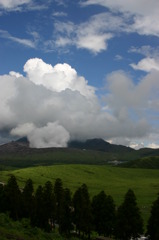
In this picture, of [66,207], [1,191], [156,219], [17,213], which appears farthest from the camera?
[1,191]

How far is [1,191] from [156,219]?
5267 cm

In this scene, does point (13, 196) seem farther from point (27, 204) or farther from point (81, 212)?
point (81, 212)

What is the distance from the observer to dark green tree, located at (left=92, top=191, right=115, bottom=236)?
77000 mm

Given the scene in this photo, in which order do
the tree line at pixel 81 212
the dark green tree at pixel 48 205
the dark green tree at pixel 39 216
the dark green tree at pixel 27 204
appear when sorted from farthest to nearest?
1. the dark green tree at pixel 27 204
2. the dark green tree at pixel 48 205
3. the dark green tree at pixel 39 216
4. the tree line at pixel 81 212

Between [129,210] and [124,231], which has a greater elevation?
[129,210]

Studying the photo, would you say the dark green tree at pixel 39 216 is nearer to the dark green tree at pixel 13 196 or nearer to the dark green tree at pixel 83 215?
the dark green tree at pixel 83 215

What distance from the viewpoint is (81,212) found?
72.9 m

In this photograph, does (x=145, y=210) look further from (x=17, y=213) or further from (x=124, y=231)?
(x=124, y=231)

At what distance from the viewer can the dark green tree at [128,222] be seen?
64.7m

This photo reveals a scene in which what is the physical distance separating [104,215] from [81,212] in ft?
26.2

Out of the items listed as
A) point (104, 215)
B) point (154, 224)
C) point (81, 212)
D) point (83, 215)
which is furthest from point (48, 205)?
point (154, 224)

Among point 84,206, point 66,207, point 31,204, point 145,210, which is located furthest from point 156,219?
point 145,210

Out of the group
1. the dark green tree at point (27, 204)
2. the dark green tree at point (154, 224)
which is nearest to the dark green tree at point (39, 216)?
the dark green tree at point (27, 204)

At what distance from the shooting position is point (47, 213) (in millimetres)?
75688
